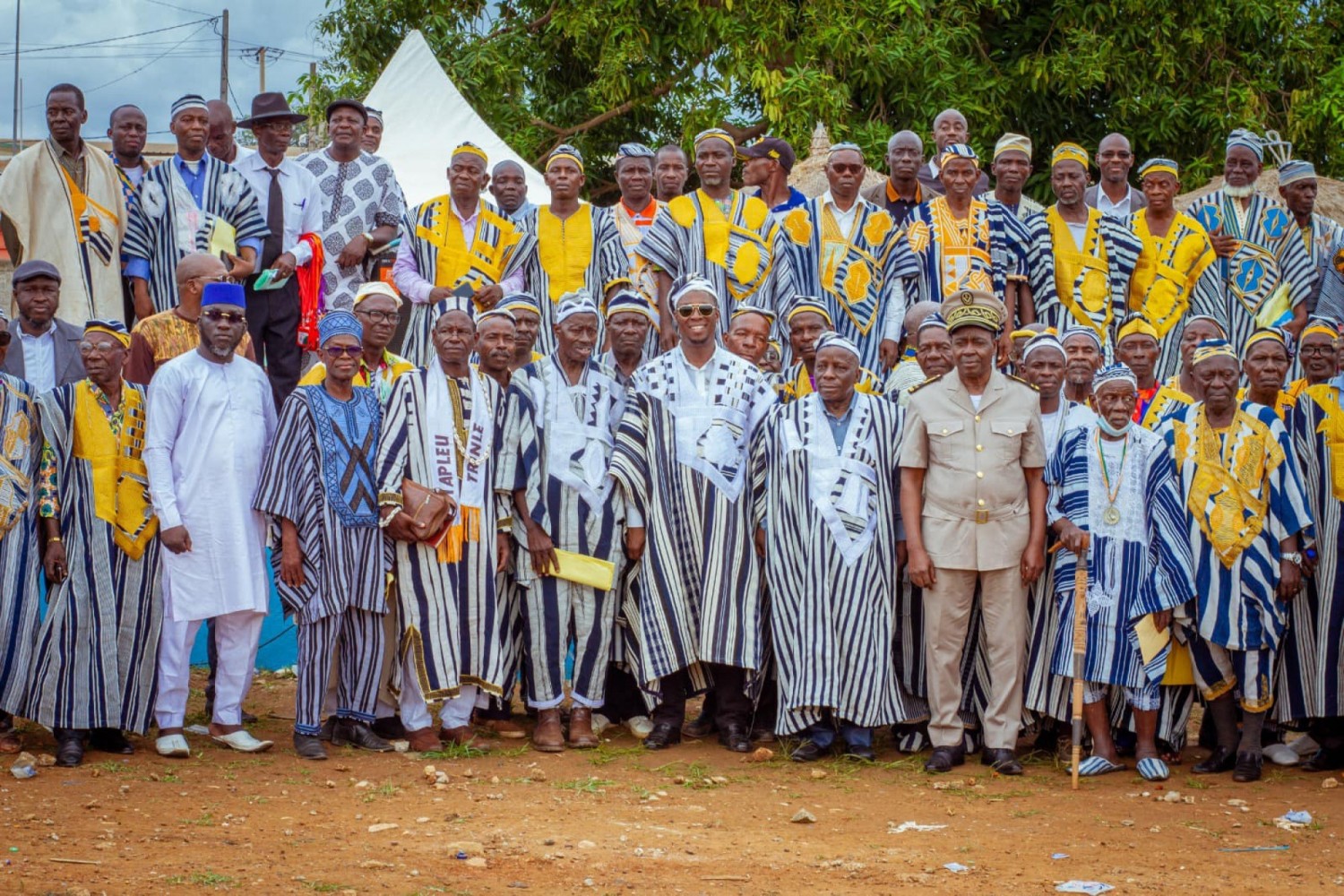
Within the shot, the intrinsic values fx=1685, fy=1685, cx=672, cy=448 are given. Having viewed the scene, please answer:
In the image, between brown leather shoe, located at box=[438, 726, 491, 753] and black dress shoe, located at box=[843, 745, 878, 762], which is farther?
brown leather shoe, located at box=[438, 726, 491, 753]

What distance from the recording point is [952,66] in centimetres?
1585

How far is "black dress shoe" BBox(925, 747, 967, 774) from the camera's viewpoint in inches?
291

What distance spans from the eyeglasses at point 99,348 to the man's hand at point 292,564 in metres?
1.14

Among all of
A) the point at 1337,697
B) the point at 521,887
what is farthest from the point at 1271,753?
the point at 521,887

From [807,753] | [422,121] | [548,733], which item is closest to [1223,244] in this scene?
[807,753]

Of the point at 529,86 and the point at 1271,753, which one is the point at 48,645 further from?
the point at 529,86

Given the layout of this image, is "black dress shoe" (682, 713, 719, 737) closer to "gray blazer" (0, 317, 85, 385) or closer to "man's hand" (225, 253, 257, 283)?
"gray blazer" (0, 317, 85, 385)

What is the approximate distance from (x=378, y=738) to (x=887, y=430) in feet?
9.03

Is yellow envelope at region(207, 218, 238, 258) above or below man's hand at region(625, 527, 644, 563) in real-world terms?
above

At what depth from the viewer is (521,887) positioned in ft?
18.2

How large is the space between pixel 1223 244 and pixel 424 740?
5.66 meters

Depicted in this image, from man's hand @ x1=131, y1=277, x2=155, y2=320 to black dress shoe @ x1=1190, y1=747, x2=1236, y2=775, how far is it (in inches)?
239

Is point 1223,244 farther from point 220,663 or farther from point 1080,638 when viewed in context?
point 220,663

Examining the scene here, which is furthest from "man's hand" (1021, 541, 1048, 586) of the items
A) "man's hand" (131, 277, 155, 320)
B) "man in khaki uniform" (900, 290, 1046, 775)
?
"man's hand" (131, 277, 155, 320)
